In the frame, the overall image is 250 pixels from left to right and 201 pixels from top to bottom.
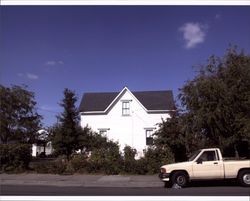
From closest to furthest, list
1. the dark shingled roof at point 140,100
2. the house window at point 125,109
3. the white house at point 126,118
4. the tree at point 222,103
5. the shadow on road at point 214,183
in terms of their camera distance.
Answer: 1. the shadow on road at point 214,183
2. the tree at point 222,103
3. the white house at point 126,118
4. the house window at point 125,109
5. the dark shingled roof at point 140,100

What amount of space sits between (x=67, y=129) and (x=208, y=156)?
52.8 feet

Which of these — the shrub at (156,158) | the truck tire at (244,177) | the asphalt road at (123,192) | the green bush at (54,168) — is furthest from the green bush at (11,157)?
the truck tire at (244,177)

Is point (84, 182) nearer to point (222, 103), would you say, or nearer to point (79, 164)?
point (79, 164)

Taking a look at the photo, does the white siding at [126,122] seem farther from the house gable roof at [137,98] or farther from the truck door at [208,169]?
the truck door at [208,169]

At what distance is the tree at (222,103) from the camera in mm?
25141

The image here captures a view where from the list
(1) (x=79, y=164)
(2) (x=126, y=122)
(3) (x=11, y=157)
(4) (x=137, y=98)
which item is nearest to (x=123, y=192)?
(1) (x=79, y=164)

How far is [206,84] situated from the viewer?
2538 centimetres

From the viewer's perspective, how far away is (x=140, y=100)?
4362 centimetres

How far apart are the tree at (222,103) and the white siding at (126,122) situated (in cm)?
1458

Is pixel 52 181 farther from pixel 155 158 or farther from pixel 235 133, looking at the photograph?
pixel 235 133

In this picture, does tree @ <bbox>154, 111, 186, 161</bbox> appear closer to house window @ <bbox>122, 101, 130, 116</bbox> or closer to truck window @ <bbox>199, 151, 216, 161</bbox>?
truck window @ <bbox>199, 151, 216, 161</bbox>

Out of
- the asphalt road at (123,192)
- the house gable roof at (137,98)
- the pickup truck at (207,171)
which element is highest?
the house gable roof at (137,98)

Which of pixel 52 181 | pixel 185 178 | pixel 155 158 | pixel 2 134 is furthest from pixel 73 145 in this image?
pixel 185 178

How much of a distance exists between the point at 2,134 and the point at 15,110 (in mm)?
3234
